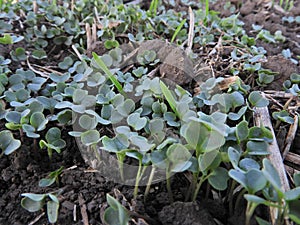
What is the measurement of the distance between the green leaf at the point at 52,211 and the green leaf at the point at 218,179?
37 centimetres

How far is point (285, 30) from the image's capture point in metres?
2.02

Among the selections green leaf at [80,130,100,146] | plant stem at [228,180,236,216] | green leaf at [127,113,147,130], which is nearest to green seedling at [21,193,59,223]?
green leaf at [80,130,100,146]

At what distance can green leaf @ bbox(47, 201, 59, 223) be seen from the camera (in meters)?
0.89

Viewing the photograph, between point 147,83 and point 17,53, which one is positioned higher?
point 147,83

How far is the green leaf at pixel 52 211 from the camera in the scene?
2.93 feet

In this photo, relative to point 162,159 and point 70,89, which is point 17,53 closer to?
point 70,89

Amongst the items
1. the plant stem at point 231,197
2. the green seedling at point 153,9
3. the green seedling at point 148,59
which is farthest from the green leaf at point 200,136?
the green seedling at point 153,9

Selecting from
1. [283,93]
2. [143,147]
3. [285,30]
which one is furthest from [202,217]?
[285,30]

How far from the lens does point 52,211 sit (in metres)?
0.91

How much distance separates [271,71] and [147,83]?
0.51m

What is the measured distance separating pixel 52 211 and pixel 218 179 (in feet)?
1.30

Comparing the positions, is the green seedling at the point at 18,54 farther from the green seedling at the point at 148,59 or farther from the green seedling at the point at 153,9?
the green seedling at the point at 153,9

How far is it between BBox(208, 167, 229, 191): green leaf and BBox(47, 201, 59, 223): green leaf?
367 mm

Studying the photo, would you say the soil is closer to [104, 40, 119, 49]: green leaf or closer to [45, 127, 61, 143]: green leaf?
[45, 127, 61, 143]: green leaf
